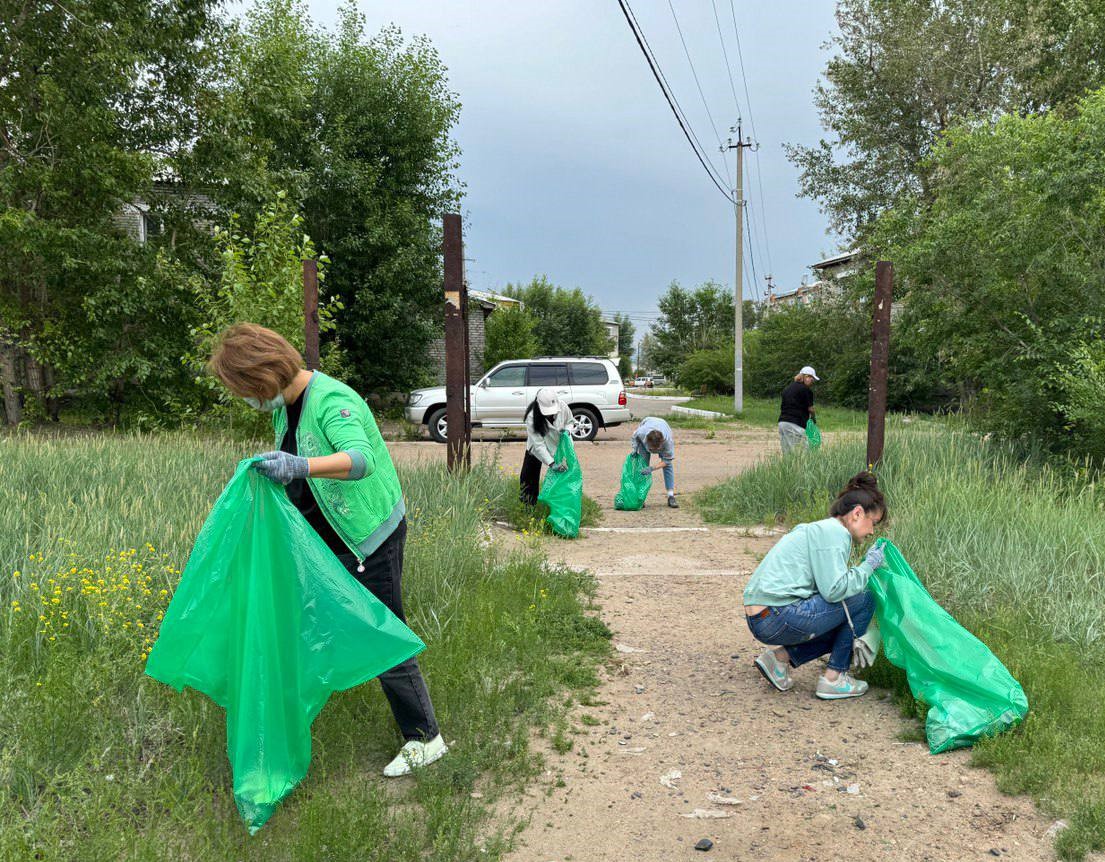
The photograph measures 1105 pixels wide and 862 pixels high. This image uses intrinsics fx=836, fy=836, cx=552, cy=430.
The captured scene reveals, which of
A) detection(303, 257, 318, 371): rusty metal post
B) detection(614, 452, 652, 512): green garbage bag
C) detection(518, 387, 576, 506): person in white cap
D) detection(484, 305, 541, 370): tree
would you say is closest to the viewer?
detection(518, 387, 576, 506): person in white cap

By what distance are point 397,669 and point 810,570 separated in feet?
6.65

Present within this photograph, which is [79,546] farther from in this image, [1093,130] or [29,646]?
[1093,130]

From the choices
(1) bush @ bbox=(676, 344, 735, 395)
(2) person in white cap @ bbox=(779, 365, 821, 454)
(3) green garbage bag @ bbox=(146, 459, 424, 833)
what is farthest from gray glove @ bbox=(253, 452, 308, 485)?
(1) bush @ bbox=(676, 344, 735, 395)

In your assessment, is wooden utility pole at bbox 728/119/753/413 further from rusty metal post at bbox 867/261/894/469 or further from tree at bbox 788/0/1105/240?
rusty metal post at bbox 867/261/894/469

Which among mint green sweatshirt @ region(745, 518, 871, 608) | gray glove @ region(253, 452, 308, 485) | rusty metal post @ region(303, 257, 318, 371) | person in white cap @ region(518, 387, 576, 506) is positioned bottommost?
mint green sweatshirt @ region(745, 518, 871, 608)

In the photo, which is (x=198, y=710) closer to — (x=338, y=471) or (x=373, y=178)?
(x=338, y=471)

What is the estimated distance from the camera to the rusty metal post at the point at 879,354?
851 cm

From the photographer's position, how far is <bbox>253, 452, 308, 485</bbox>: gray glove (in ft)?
8.78

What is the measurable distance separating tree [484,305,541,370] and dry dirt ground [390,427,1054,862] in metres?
32.1

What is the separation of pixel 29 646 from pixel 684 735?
2.87 metres

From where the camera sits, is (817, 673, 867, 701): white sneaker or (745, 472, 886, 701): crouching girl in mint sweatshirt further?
(817, 673, 867, 701): white sneaker

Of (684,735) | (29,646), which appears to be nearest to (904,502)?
(684,735)

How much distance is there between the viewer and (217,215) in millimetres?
16797

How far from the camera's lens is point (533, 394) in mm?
18250
